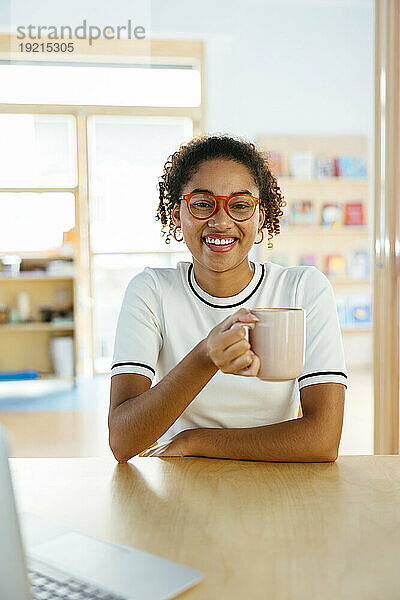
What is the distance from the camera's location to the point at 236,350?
3.02 ft

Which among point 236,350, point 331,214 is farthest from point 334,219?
point 236,350

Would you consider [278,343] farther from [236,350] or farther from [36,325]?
[36,325]

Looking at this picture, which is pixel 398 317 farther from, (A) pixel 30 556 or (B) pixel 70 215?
(B) pixel 70 215

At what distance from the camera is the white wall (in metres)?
4.54

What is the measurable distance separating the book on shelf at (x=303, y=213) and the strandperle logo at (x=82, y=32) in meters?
1.72

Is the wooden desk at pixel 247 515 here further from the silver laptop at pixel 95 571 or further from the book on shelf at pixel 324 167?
the book on shelf at pixel 324 167

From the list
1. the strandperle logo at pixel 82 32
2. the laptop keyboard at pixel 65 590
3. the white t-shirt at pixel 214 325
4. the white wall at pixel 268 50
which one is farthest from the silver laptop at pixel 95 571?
the strandperle logo at pixel 82 32

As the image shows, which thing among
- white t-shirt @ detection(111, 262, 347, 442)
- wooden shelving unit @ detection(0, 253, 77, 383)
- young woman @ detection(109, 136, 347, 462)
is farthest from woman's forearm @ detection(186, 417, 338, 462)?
wooden shelving unit @ detection(0, 253, 77, 383)

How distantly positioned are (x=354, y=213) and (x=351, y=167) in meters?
0.36

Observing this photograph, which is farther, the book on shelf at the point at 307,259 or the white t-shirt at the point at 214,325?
the book on shelf at the point at 307,259

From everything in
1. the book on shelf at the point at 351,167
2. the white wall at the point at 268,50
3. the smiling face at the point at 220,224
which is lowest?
the smiling face at the point at 220,224

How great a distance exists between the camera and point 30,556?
0.76m

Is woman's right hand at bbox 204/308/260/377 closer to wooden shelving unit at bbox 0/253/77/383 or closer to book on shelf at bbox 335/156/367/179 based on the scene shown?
wooden shelving unit at bbox 0/253/77/383

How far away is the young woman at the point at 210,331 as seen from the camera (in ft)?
3.80
